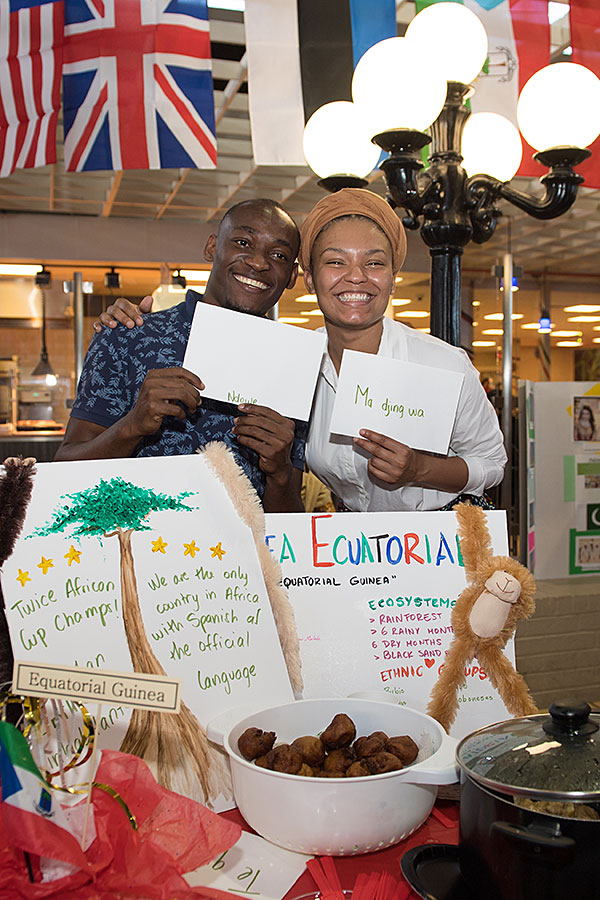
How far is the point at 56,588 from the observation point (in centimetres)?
93

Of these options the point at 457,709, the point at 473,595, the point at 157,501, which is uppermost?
the point at 157,501

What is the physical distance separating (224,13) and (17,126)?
1.43 m

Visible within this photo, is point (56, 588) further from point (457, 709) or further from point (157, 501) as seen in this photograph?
point (457, 709)

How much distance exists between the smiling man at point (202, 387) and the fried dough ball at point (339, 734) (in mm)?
505

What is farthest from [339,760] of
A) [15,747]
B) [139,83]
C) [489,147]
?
[139,83]

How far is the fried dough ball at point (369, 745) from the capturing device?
0.86 metres

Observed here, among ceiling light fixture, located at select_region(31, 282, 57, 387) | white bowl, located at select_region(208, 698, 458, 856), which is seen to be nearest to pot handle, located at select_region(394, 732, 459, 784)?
white bowl, located at select_region(208, 698, 458, 856)

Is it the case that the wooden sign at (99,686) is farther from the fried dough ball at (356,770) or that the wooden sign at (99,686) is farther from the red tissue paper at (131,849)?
the fried dough ball at (356,770)

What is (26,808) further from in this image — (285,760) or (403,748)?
(403,748)

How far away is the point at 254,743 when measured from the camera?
85cm

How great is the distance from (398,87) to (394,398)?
1.41 m

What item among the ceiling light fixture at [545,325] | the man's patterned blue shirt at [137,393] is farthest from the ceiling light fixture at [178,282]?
the man's patterned blue shirt at [137,393]

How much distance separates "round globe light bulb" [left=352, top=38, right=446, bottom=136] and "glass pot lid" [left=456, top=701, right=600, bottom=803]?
2006 mm

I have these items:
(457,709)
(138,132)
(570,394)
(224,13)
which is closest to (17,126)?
(138,132)
